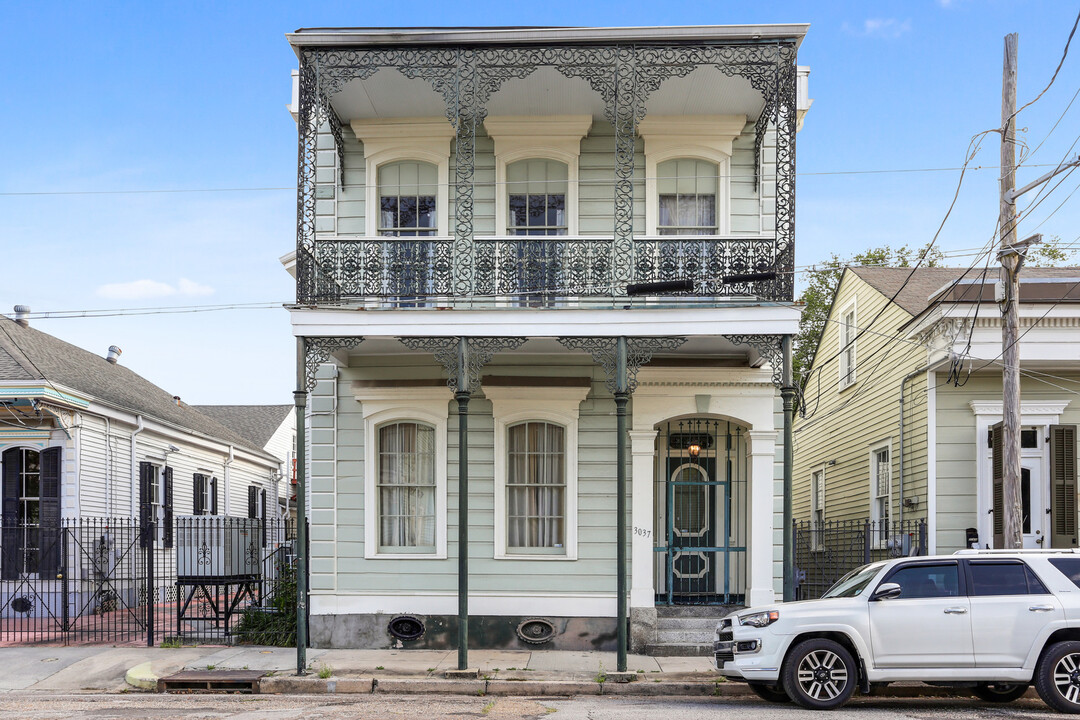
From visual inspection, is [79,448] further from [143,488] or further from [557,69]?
[557,69]

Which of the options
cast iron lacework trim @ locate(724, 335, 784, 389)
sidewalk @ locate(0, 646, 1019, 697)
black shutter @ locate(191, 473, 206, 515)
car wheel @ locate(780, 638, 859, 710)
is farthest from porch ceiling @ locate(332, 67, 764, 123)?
black shutter @ locate(191, 473, 206, 515)

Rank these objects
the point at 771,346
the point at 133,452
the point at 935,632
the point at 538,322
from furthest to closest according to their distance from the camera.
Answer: the point at 133,452 → the point at 538,322 → the point at 771,346 → the point at 935,632

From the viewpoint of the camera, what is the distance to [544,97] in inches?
587

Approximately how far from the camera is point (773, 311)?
13.7 metres

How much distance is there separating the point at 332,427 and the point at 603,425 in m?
3.96

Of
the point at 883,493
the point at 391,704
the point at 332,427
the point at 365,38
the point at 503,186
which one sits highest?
the point at 365,38

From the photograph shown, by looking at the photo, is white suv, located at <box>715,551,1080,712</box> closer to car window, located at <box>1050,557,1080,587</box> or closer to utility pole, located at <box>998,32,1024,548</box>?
car window, located at <box>1050,557,1080,587</box>

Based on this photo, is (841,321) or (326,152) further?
(841,321)

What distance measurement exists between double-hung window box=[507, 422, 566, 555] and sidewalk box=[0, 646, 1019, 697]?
1.66 m

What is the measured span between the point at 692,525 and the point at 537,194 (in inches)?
215

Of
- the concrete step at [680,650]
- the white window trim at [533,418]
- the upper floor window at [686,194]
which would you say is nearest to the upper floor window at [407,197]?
the white window trim at [533,418]

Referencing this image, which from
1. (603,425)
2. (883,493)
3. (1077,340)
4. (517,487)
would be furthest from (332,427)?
(1077,340)

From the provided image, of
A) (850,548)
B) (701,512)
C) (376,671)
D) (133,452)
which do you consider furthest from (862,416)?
(133,452)

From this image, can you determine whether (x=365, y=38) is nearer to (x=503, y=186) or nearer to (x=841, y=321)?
(x=503, y=186)
